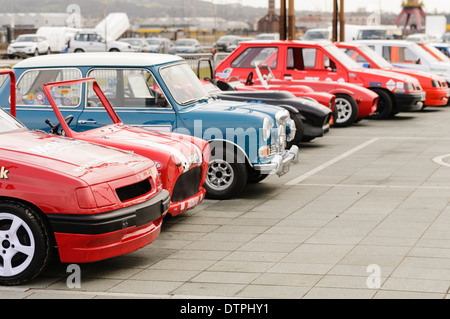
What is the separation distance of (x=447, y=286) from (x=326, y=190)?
4264mm

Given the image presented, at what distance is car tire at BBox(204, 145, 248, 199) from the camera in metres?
9.59

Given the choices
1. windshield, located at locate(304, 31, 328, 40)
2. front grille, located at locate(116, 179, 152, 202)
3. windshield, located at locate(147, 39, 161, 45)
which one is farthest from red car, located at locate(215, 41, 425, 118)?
windshield, located at locate(147, 39, 161, 45)

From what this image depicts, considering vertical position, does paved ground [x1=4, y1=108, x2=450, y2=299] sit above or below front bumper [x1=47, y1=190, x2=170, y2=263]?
below

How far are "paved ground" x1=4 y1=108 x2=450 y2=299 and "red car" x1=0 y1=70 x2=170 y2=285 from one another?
251 mm

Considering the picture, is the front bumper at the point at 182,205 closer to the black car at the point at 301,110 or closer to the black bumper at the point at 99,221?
the black bumper at the point at 99,221

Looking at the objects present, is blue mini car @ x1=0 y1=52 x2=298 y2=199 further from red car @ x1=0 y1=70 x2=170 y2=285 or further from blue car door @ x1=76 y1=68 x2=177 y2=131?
red car @ x1=0 y1=70 x2=170 y2=285

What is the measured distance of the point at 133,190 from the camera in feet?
21.6

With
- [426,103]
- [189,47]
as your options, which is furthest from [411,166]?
[189,47]

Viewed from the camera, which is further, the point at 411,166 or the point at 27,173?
the point at 411,166

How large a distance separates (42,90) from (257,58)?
→ 8.23 metres

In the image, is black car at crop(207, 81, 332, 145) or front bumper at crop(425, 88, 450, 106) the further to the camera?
front bumper at crop(425, 88, 450, 106)

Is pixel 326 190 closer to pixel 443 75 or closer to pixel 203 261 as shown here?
pixel 203 261

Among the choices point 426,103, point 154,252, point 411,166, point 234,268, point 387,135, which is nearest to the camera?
point 234,268

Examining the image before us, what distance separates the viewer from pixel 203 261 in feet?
22.5
